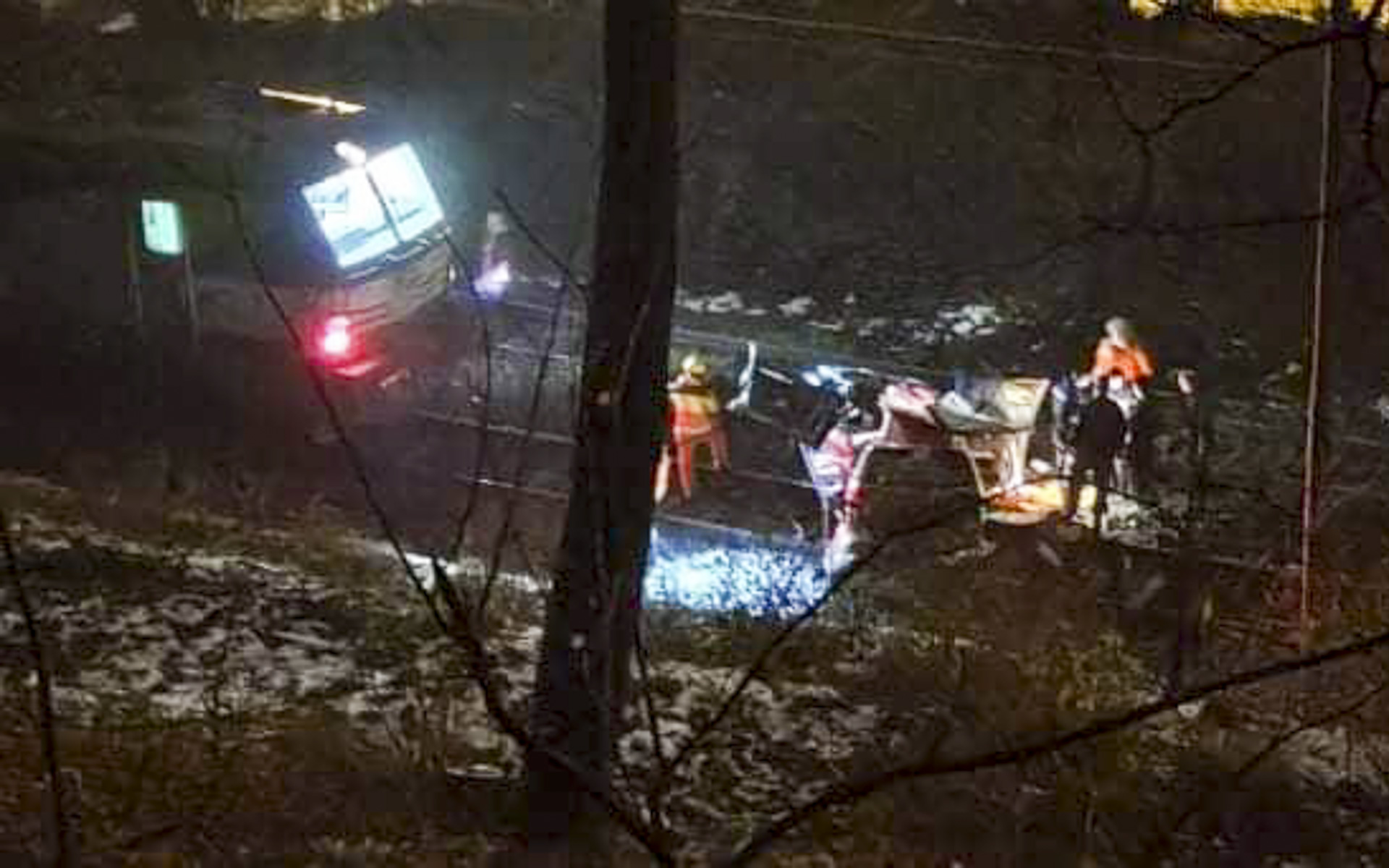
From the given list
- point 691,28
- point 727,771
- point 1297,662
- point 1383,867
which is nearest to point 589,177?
point 691,28

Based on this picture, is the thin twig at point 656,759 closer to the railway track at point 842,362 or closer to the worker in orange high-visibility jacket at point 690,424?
the worker in orange high-visibility jacket at point 690,424

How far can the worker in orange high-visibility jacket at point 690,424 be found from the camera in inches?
434

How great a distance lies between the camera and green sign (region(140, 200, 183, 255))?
11.5m

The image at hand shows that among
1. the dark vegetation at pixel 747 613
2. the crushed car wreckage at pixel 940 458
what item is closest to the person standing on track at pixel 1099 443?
the crushed car wreckage at pixel 940 458

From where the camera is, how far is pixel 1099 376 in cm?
1078

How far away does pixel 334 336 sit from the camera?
11.3 meters

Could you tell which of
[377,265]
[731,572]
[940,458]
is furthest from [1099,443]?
[377,265]

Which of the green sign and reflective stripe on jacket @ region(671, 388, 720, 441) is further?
the green sign

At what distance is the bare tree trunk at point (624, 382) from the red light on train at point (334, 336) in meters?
5.19

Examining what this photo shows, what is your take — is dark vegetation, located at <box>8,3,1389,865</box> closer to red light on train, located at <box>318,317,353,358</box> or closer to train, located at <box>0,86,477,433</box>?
train, located at <box>0,86,477,433</box>

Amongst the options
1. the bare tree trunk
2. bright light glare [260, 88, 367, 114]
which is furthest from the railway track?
the bare tree trunk

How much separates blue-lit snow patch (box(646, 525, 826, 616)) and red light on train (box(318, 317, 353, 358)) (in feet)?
8.30

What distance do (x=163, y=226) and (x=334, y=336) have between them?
1.53m

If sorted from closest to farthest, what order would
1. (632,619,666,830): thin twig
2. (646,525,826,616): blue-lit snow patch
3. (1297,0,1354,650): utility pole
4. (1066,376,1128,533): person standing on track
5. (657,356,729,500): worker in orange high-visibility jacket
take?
(632,619,666,830): thin twig → (1297,0,1354,650): utility pole → (646,525,826,616): blue-lit snow patch → (1066,376,1128,533): person standing on track → (657,356,729,500): worker in orange high-visibility jacket
